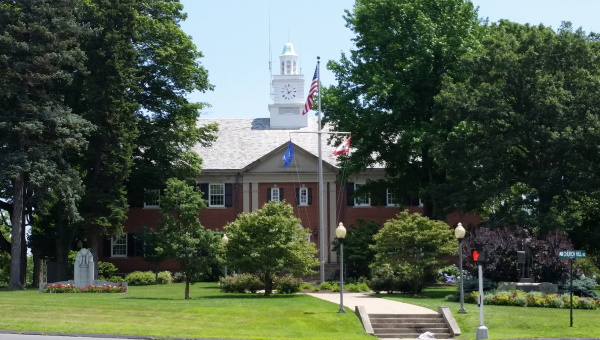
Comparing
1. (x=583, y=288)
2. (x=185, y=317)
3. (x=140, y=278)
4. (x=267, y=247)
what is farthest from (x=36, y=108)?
(x=583, y=288)

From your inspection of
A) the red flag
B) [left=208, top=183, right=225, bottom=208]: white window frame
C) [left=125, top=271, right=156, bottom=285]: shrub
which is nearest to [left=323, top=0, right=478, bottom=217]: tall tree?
the red flag

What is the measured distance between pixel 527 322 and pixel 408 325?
3.97 meters

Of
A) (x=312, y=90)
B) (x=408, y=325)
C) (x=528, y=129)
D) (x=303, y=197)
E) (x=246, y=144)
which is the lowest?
(x=408, y=325)

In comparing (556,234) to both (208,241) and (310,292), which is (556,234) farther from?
(208,241)

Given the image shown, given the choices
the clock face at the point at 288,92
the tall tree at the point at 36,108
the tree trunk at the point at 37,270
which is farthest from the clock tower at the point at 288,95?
the tall tree at the point at 36,108

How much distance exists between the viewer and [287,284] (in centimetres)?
4419

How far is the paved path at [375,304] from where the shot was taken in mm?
35906

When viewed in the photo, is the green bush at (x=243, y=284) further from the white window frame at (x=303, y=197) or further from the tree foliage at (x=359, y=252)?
the white window frame at (x=303, y=197)

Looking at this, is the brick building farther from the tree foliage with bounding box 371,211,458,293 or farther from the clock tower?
the tree foliage with bounding box 371,211,458,293

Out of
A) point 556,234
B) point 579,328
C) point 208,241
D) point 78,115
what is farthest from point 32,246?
point 579,328

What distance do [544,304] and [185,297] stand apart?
48.3ft

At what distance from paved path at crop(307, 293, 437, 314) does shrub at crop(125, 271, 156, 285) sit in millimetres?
17201

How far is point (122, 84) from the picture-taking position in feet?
171

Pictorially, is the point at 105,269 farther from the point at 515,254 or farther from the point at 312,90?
the point at 515,254
